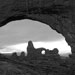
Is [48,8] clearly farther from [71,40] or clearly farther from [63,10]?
[71,40]

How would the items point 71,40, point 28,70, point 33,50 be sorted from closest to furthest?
point 28,70, point 71,40, point 33,50

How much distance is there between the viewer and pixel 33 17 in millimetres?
24844

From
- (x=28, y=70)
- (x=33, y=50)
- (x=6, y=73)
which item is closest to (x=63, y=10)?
(x=28, y=70)

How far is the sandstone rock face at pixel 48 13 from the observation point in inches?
930

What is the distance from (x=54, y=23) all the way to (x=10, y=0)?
188 inches

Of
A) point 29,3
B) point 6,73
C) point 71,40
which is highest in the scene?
point 29,3

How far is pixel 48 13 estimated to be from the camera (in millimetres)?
24609

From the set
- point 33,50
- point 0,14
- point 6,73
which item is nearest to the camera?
point 6,73

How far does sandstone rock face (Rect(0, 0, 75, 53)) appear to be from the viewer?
77.5ft

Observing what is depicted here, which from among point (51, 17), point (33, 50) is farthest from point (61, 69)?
point (33, 50)

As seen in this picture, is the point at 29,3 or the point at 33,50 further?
the point at 33,50

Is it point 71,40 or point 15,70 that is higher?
point 71,40

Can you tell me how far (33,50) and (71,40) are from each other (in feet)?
106

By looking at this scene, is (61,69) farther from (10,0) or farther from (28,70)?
(10,0)
